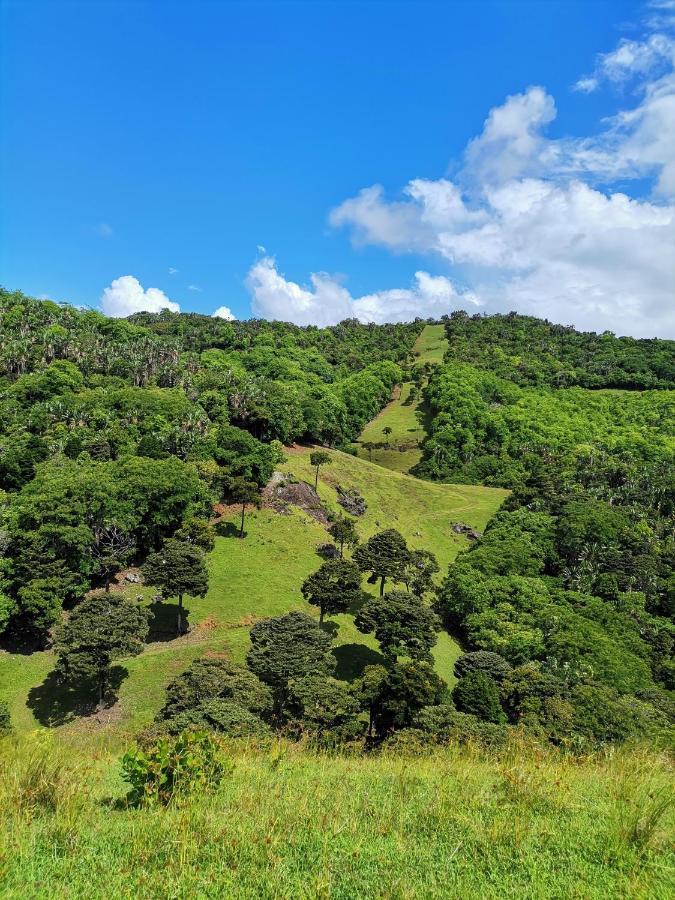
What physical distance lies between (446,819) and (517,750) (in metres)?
4.18

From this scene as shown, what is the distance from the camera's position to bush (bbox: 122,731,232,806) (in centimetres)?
875

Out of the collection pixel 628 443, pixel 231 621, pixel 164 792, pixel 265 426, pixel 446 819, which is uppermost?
pixel 628 443

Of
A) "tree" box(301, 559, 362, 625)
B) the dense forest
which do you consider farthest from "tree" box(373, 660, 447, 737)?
"tree" box(301, 559, 362, 625)

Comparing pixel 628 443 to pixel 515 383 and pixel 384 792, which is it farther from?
pixel 384 792

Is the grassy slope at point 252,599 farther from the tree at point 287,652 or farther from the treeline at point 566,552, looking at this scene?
the treeline at point 566,552

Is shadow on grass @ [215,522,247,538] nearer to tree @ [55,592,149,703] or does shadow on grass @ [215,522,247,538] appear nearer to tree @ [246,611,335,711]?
tree @ [55,592,149,703]

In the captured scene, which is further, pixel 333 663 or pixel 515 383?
pixel 515 383

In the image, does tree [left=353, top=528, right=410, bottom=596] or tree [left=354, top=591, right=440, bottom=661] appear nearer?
tree [left=354, top=591, right=440, bottom=661]

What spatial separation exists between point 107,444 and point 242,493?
2590 cm

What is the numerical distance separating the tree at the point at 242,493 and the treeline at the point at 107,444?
0.89 feet

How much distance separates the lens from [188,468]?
70688mm

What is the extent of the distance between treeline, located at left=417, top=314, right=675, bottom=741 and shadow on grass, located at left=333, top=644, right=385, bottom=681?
1185 cm

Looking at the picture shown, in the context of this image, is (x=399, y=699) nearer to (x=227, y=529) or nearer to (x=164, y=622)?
(x=164, y=622)

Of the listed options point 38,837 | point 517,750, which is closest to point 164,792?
point 38,837
